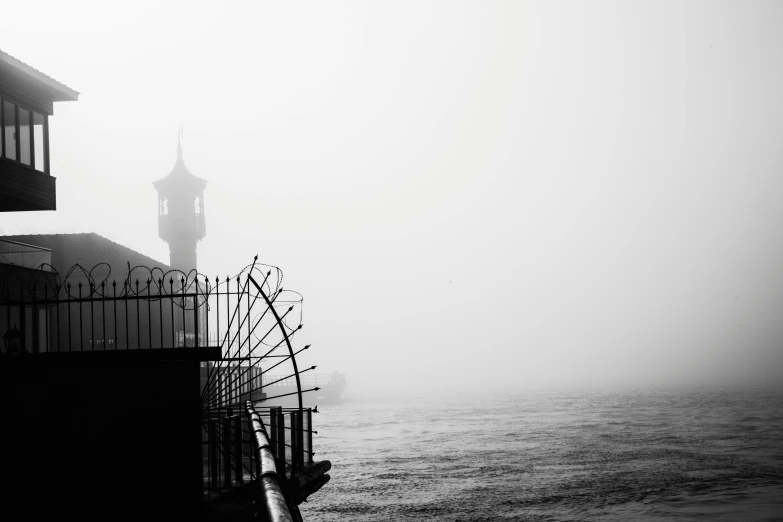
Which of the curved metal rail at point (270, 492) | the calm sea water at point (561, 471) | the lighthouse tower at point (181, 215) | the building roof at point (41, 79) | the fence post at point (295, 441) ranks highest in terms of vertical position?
the lighthouse tower at point (181, 215)

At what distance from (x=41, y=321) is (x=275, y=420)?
42.1ft

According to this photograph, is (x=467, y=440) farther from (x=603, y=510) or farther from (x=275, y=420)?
(x=275, y=420)

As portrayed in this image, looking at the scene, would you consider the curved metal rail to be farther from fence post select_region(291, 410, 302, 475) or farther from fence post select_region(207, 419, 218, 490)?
fence post select_region(291, 410, 302, 475)

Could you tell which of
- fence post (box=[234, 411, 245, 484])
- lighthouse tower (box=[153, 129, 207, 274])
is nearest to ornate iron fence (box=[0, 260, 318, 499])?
fence post (box=[234, 411, 245, 484])

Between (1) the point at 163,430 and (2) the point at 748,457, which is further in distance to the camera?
(2) the point at 748,457

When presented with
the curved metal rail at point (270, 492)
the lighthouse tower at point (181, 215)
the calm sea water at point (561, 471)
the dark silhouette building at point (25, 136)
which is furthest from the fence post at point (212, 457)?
the lighthouse tower at point (181, 215)

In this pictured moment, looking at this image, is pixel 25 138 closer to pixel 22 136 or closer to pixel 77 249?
pixel 22 136

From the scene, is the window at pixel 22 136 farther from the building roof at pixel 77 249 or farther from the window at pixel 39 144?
the building roof at pixel 77 249

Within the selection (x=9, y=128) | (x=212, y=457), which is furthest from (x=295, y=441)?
(x=9, y=128)

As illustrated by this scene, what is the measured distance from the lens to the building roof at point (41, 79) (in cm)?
2228

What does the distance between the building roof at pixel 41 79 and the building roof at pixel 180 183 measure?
69917 mm

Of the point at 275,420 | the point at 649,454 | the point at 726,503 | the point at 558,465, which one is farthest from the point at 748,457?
the point at 275,420

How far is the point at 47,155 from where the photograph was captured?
2455 cm

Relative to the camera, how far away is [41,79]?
24.0 m
